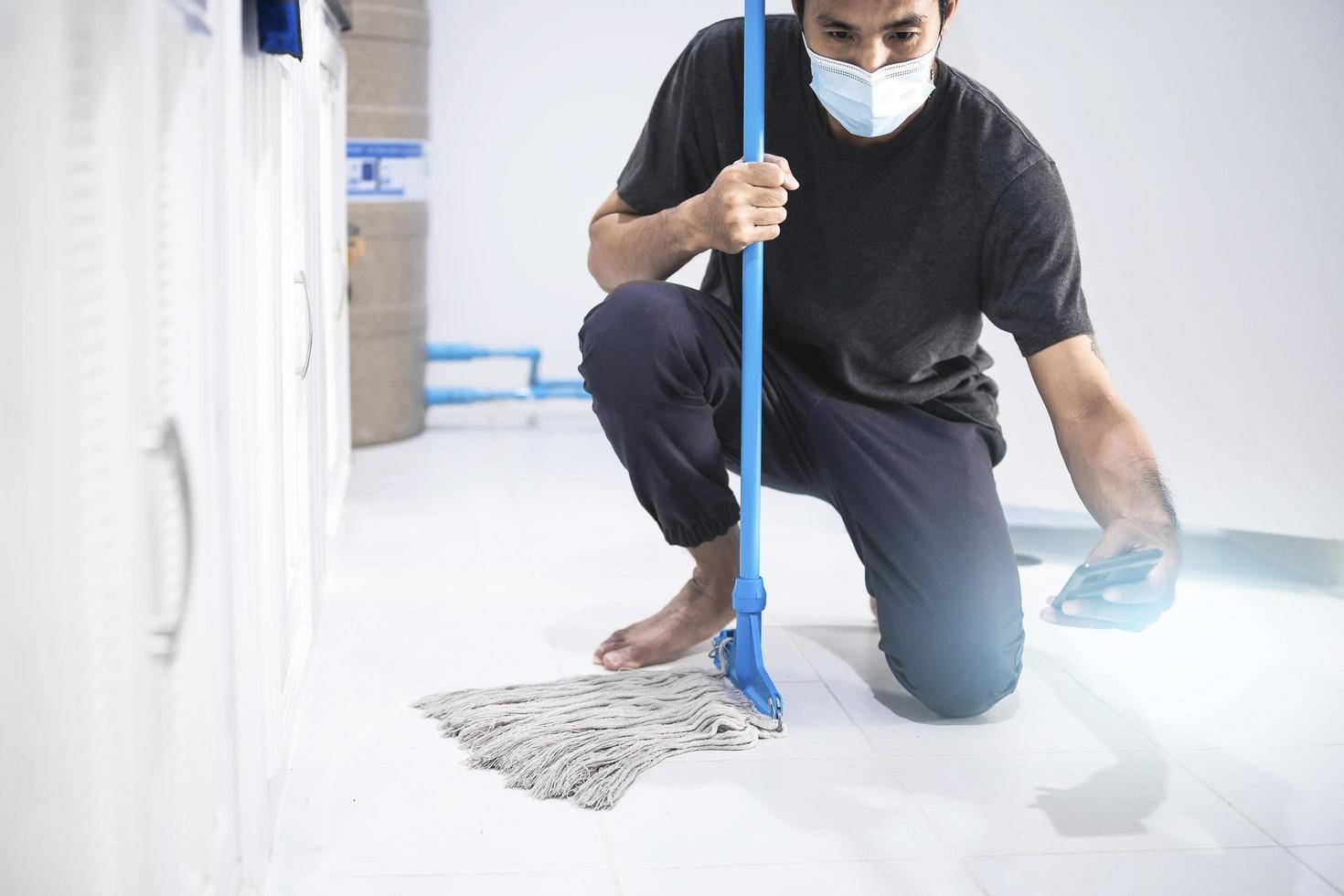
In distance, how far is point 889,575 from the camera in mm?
1512

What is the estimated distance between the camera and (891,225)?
4.79 feet

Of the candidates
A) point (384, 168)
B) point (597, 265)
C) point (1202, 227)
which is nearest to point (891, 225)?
point (597, 265)

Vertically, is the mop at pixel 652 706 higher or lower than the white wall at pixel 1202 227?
lower

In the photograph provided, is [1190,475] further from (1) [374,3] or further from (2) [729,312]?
(1) [374,3]

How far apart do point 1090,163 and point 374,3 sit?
154 cm

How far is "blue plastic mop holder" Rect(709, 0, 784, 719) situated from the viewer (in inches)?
54.6

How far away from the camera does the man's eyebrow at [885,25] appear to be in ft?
4.36

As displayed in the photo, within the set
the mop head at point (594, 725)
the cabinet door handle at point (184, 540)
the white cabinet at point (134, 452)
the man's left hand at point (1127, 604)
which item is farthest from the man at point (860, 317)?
the cabinet door handle at point (184, 540)

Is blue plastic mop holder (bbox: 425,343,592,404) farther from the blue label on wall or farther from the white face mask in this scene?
the white face mask

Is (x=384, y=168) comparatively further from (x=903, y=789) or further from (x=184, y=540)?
(x=184, y=540)

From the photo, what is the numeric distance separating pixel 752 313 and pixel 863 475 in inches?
8.8

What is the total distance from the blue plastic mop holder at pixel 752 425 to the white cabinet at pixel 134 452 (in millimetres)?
520

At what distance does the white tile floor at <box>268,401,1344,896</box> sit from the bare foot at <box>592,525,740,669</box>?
0.04 metres

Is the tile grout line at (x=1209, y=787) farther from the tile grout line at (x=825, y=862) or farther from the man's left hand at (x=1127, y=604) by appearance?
the man's left hand at (x=1127, y=604)
